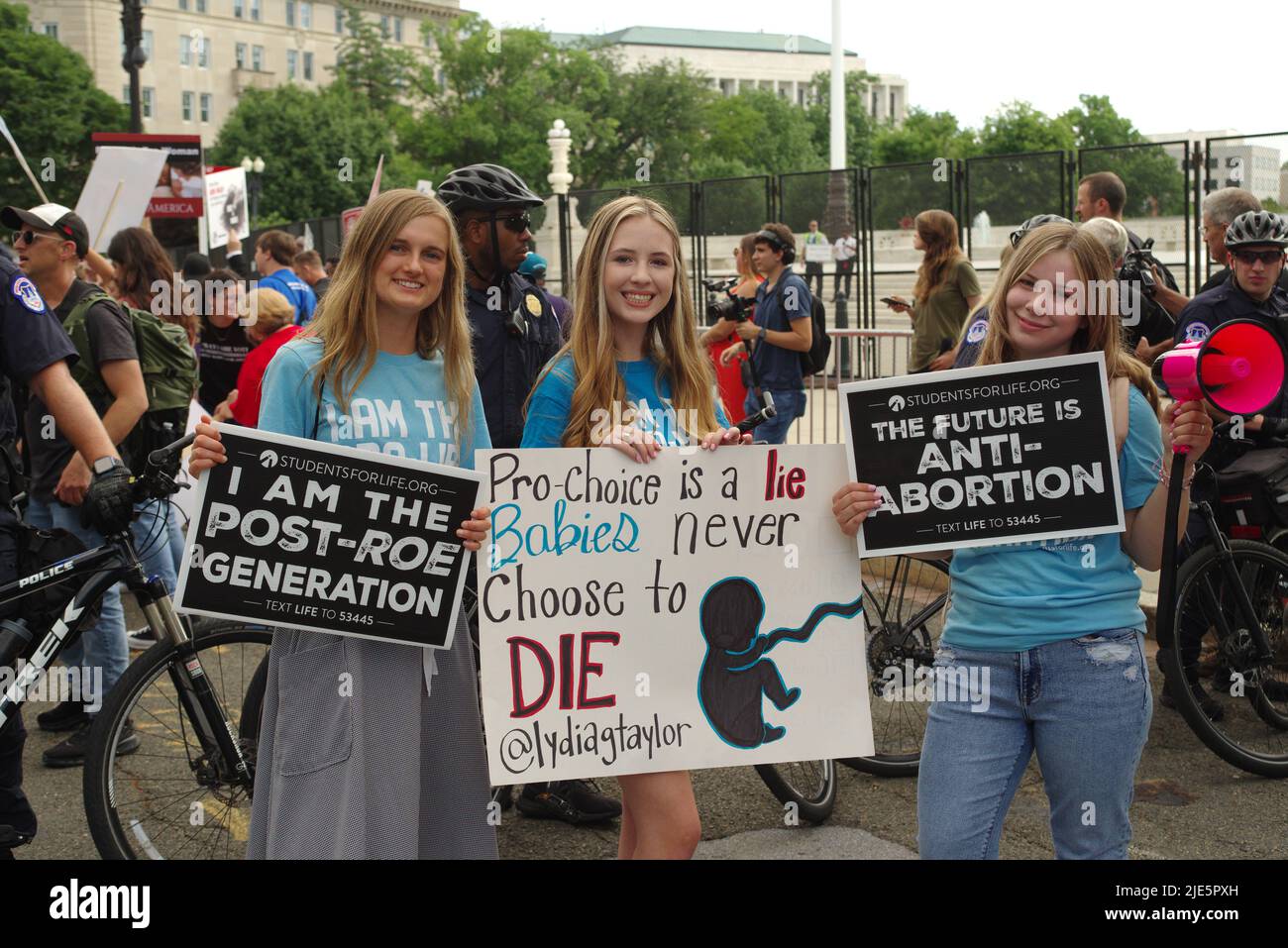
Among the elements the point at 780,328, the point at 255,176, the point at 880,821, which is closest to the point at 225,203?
the point at 780,328

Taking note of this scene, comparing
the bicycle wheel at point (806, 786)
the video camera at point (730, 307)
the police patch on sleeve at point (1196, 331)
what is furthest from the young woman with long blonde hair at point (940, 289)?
the bicycle wheel at point (806, 786)

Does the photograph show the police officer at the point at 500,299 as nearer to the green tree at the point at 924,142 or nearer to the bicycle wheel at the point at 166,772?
the bicycle wheel at the point at 166,772

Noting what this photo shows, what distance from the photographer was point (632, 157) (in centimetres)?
8488

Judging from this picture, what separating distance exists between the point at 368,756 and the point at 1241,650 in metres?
3.58

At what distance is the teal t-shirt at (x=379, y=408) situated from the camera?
3.23 metres

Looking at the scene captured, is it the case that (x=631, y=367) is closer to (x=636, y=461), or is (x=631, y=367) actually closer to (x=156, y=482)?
(x=636, y=461)

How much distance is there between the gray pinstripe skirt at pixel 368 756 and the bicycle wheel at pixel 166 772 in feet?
3.12

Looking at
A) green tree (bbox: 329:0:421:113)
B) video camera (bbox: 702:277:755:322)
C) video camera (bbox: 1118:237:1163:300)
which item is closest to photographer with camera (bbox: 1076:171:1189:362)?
video camera (bbox: 1118:237:1163:300)

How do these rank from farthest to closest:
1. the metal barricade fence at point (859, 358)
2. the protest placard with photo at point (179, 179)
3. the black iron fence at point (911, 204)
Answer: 1. the protest placard with photo at point (179, 179)
2. the black iron fence at point (911, 204)
3. the metal barricade fence at point (859, 358)

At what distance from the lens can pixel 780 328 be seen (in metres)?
9.46

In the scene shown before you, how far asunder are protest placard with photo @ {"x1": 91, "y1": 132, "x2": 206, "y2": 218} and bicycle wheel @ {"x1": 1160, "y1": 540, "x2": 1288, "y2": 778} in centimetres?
1225

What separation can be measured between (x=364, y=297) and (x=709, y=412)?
905mm

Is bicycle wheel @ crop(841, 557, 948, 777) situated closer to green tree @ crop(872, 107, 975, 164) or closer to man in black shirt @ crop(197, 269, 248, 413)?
man in black shirt @ crop(197, 269, 248, 413)
